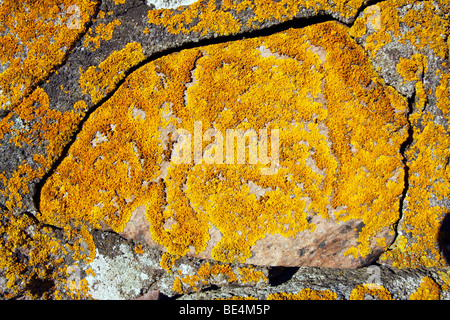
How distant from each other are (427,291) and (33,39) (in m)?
2.71

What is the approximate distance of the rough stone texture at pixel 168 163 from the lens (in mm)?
1620

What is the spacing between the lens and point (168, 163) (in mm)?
1667

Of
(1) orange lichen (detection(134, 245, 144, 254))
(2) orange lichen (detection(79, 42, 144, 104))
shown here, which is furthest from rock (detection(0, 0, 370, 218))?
(1) orange lichen (detection(134, 245, 144, 254))

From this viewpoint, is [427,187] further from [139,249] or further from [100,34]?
[100,34]

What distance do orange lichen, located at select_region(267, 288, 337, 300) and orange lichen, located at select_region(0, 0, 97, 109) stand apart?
1.89 meters

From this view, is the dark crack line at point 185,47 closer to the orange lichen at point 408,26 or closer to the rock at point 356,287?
the orange lichen at point 408,26

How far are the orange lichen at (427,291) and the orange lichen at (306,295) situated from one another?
1.43 ft

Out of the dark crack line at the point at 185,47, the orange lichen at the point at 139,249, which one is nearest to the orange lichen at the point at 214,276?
the orange lichen at the point at 139,249

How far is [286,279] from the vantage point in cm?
172

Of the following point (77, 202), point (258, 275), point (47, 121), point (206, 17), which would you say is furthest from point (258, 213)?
point (47, 121)

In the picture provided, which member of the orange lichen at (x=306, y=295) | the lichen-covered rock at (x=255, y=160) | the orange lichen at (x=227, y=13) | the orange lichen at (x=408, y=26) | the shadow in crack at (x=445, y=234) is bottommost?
the orange lichen at (x=306, y=295)

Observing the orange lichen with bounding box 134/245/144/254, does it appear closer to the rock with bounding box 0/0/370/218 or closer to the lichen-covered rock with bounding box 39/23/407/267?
A: the lichen-covered rock with bounding box 39/23/407/267

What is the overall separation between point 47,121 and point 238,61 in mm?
1198

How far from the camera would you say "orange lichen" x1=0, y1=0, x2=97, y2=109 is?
1761 millimetres
